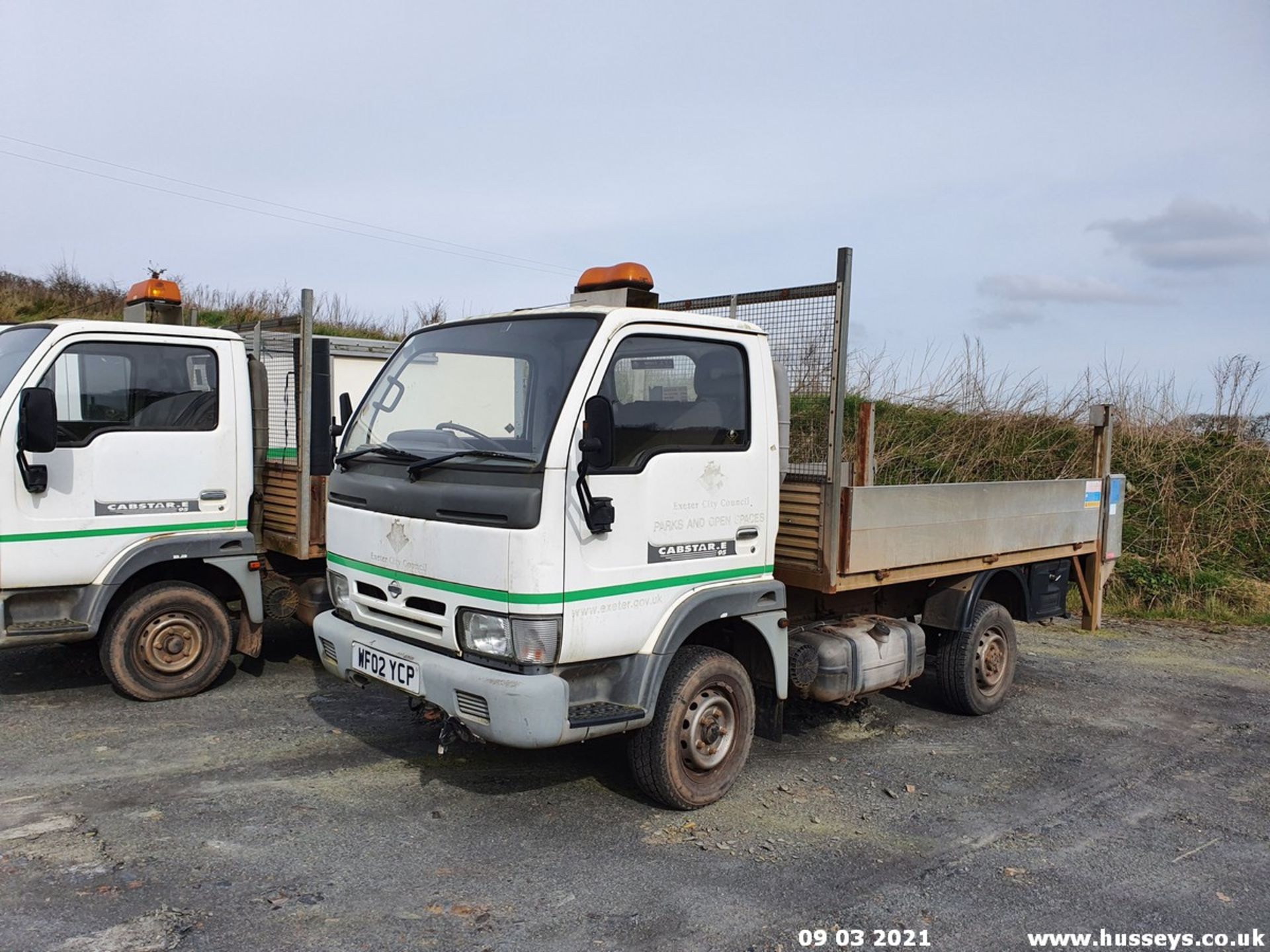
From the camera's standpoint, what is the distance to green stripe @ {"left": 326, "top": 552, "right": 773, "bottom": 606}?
3.81m

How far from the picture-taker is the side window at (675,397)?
4.16 m

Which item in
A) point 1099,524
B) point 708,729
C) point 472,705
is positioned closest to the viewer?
point 472,705

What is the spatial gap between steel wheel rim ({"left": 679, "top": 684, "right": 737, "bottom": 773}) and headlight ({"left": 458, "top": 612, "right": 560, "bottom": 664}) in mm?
866

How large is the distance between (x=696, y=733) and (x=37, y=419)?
149 inches

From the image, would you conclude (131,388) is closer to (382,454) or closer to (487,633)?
(382,454)

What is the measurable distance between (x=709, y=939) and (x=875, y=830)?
1308 millimetres

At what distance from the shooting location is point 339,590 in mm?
4766

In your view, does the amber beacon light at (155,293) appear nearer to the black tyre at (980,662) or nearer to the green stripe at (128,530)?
the green stripe at (128,530)

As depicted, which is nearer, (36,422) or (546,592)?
(546,592)

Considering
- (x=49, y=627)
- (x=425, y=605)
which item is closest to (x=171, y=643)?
(x=49, y=627)

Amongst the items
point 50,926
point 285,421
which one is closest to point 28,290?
point 285,421

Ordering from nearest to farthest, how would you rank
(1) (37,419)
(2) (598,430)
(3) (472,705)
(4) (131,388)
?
(2) (598,430), (3) (472,705), (1) (37,419), (4) (131,388)

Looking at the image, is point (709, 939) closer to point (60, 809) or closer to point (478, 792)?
point (478, 792)

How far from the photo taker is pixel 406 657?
4180 millimetres
